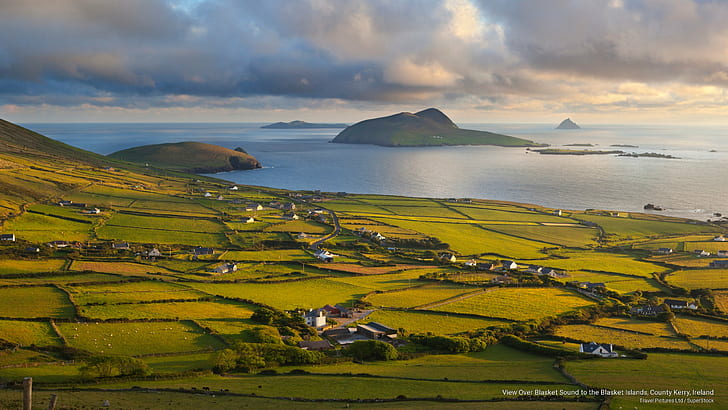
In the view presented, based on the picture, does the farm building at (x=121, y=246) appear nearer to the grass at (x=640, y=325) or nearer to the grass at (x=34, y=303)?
the grass at (x=34, y=303)

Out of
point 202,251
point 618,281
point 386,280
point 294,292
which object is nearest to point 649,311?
point 618,281

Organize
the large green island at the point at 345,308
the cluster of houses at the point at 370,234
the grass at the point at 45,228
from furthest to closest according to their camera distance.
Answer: the cluster of houses at the point at 370,234, the grass at the point at 45,228, the large green island at the point at 345,308

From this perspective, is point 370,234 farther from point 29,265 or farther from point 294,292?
point 29,265

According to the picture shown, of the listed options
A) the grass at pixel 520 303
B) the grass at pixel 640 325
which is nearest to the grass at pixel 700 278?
the grass at pixel 520 303

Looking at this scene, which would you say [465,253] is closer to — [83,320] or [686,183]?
[83,320]

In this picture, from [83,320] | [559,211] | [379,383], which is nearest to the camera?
[379,383]

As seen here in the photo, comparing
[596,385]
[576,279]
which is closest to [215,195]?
[576,279]

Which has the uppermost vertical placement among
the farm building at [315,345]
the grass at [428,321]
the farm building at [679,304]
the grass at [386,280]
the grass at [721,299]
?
the farm building at [679,304]
